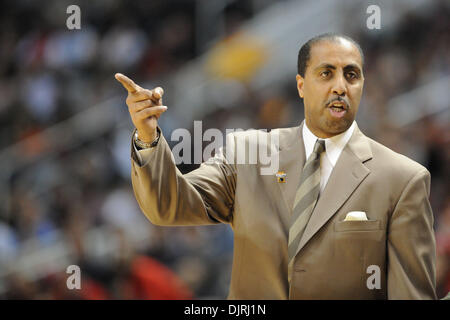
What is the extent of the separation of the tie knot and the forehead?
0.23 metres

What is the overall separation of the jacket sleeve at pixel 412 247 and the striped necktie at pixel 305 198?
0.75ft

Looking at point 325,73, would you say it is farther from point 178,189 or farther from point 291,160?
point 178,189

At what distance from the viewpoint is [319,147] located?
2039 millimetres

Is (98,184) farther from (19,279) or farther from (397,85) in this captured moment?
(397,85)

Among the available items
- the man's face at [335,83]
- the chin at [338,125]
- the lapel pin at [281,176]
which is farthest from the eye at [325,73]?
the lapel pin at [281,176]

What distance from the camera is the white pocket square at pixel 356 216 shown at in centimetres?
189

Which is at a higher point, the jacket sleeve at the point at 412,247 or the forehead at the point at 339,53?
the forehead at the point at 339,53

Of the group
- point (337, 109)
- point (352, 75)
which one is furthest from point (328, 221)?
point (352, 75)

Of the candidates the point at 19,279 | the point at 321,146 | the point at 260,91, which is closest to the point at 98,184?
the point at 19,279

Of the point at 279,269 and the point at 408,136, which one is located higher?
the point at 408,136

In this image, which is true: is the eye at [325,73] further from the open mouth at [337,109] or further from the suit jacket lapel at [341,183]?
the suit jacket lapel at [341,183]

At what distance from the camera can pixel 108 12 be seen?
5.47 m

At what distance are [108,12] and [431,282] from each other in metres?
4.17
